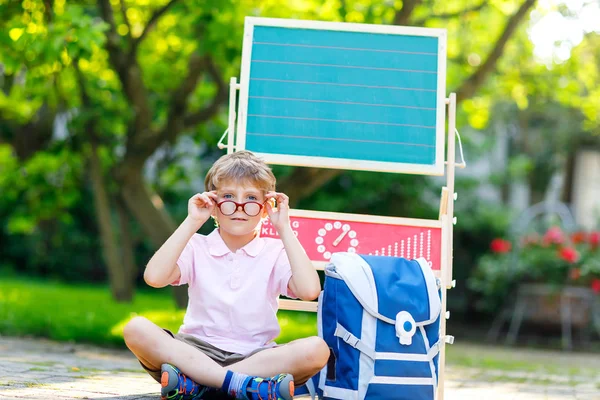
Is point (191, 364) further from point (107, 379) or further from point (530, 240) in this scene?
point (530, 240)

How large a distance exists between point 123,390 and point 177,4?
3988 mm

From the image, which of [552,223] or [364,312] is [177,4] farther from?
[552,223]

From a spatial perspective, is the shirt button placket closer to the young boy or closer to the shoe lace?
the young boy

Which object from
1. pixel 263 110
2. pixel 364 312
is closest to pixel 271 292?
pixel 364 312

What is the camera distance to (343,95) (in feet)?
13.8

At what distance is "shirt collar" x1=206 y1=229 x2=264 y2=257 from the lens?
3.30 metres

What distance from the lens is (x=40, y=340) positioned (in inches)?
240

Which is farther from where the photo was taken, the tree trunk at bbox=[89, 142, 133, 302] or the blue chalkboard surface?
the tree trunk at bbox=[89, 142, 133, 302]

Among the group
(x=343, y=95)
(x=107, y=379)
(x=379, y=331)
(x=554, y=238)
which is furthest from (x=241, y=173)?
Answer: (x=554, y=238)

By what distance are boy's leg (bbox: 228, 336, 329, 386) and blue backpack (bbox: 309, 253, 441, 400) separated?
20 centimetres

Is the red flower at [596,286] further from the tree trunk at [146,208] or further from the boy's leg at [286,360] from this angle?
the boy's leg at [286,360]

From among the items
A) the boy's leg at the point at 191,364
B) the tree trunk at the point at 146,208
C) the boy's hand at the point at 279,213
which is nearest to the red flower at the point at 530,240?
the tree trunk at the point at 146,208

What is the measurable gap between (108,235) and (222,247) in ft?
18.1

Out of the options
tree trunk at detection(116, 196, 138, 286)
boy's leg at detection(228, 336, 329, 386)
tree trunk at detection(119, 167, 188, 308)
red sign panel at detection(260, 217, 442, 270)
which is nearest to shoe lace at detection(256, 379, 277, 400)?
boy's leg at detection(228, 336, 329, 386)
